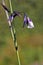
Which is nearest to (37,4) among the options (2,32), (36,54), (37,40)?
(2,32)

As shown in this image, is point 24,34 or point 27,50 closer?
point 27,50

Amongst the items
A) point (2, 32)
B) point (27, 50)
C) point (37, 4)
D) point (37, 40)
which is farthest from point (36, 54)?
point (37, 4)

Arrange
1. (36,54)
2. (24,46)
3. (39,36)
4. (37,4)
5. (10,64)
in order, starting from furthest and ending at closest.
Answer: (37,4), (39,36), (24,46), (36,54), (10,64)

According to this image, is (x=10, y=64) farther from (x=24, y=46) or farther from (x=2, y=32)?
(x=2, y=32)

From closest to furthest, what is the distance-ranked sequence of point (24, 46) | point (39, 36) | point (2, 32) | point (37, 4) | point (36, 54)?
point (36, 54) → point (24, 46) → point (39, 36) → point (2, 32) → point (37, 4)

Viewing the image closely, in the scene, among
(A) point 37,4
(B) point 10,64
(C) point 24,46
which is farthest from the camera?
(A) point 37,4

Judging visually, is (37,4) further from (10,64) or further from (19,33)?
(10,64)

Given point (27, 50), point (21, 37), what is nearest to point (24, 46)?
point (27, 50)

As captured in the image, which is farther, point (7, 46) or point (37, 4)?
point (37, 4)
